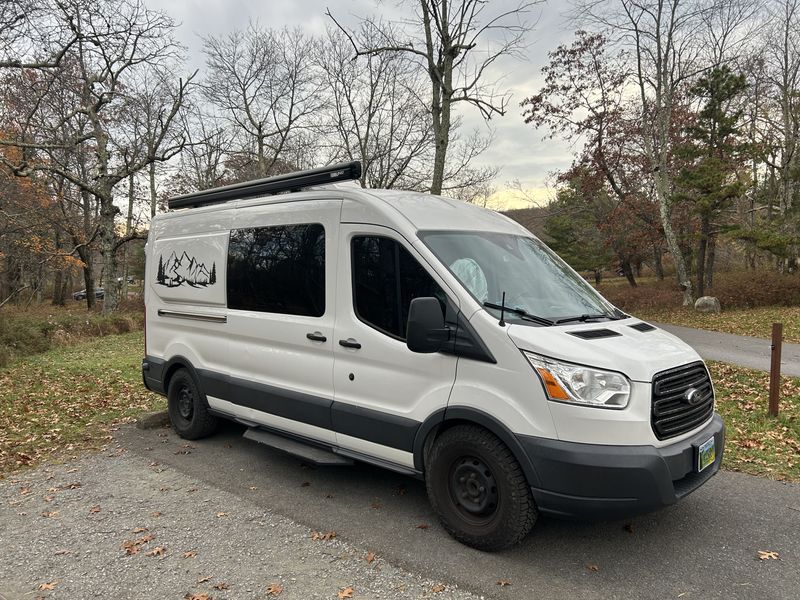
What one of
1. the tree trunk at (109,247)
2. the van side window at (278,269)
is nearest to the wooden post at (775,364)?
the van side window at (278,269)

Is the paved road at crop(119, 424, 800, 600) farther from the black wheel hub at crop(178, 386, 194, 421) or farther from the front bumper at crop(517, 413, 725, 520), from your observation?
the black wheel hub at crop(178, 386, 194, 421)

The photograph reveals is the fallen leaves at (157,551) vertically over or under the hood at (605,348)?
under

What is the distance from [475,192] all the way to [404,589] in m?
23.0

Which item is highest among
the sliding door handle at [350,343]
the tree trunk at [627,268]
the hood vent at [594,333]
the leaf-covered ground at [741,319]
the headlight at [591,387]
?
the tree trunk at [627,268]

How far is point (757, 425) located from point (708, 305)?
14.3m

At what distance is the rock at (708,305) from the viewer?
18548 mm

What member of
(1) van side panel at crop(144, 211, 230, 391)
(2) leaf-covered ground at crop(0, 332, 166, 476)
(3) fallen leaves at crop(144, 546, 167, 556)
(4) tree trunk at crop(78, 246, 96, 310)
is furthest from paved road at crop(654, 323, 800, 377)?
(4) tree trunk at crop(78, 246, 96, 310)

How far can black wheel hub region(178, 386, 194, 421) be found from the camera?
595 centimetres

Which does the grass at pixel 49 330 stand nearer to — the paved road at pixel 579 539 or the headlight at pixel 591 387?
the paved road at pixel 579 539

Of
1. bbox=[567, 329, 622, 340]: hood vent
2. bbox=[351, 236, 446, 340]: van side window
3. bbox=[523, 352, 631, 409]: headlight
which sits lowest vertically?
bbox=[523, 352, 631, 409]: headlight

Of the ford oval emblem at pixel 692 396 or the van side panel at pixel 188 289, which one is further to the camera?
the van side panel at pixel 188 289

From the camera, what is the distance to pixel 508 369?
3244 mm

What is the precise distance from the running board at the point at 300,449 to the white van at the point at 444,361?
0.02 meters

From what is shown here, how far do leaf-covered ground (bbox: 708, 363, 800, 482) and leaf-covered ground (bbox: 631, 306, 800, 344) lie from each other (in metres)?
5.32
